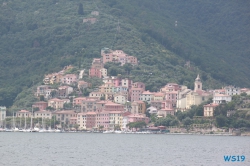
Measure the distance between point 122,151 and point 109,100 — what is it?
54829 mm

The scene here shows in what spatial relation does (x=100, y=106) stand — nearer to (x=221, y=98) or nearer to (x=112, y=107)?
(x=112, y=107)

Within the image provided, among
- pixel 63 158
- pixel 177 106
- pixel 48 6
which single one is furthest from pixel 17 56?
pixel 63 158

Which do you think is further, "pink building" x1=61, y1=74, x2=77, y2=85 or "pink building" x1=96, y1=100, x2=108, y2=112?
"pink building" x1=61, y1=74, x2=77, y2=85

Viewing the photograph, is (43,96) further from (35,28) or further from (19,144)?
(19,144)

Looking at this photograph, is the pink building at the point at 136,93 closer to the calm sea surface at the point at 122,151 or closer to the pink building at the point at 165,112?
the pink building at the point at 165,112

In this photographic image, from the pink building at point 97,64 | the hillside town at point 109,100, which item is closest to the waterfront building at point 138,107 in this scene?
the hillside town at point 109,100

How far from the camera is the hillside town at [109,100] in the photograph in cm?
13112

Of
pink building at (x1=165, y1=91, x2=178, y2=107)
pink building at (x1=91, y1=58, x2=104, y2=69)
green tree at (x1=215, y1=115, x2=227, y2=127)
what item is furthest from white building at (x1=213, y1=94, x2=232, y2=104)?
pink building at (x1=91, y1=58, x2=104, y2=69)

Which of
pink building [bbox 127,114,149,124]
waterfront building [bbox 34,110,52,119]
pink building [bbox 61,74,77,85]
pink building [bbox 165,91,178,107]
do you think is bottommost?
pink building [bbox 127,114,149,124]

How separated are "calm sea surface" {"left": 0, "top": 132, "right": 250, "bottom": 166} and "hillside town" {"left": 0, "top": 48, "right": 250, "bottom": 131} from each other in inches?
951

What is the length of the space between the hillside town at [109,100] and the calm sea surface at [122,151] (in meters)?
24.2

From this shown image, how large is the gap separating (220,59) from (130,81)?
39909mm

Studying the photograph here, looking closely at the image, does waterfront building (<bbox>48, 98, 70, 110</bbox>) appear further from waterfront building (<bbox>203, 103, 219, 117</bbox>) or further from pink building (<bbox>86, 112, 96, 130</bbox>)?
waterfront building (<bbox>203, 103, 219, 117</bbox>)

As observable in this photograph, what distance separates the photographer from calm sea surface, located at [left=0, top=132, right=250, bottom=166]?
7156 centimetres
